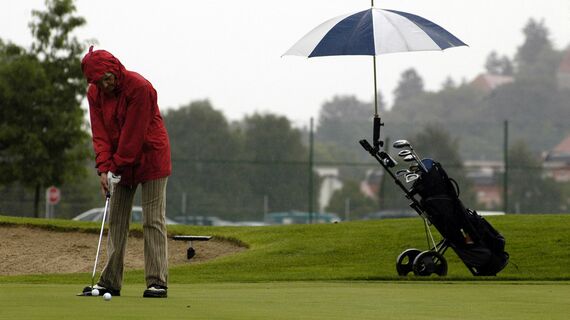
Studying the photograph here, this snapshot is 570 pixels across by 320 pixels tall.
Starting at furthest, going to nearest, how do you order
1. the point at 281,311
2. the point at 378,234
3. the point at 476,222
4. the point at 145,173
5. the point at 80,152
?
1. the point at 80,152
2. the point at 378,234
3. the point at 476,222
4. the point at 145,173
5. the point at 281,311

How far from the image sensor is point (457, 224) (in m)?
14.7

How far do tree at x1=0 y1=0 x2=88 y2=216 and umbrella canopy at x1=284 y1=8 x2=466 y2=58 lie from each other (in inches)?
951

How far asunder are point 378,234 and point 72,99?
72.0 feet

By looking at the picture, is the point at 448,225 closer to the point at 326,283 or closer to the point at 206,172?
the point at 326,283

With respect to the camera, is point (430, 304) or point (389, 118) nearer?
point (430, 304)

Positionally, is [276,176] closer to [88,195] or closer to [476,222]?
[88,195]

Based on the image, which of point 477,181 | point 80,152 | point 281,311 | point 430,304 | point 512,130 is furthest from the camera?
point 512,130

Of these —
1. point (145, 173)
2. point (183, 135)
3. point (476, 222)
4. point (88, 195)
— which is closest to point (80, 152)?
point (88, 195)

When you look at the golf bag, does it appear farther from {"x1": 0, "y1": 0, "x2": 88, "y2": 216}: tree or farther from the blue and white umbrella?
{"x1": 0, "y1": 0, "x2": 88, "y2": 216}: tree

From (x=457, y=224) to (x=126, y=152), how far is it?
517 centimetres

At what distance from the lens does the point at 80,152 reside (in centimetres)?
3972

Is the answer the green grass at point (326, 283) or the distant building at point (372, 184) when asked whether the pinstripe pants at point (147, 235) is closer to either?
the green grass at point (326, 283)

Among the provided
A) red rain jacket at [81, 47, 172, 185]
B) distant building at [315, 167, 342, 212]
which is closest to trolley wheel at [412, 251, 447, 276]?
red rain jacket at [81, 47, 172, 185]

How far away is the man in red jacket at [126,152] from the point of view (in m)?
10.5
